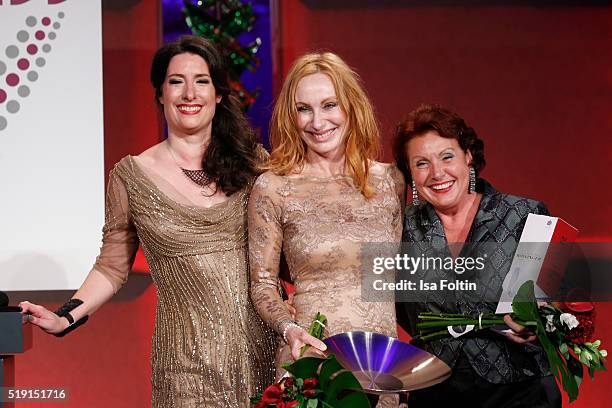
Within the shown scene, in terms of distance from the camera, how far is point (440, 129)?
235cm

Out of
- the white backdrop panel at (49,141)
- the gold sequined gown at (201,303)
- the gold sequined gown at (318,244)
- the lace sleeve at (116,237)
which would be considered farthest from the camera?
the white backdrop panel at (49,141)

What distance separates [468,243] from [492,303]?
16 centimetres

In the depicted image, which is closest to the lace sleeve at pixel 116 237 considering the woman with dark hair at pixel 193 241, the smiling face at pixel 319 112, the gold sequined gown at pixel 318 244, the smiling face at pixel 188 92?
the woman with dark hair at pixel 193 241

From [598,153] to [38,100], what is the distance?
2.17 m

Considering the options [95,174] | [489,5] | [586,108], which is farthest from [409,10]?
[95,174]

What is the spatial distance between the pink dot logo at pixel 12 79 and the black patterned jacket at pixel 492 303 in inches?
75.3

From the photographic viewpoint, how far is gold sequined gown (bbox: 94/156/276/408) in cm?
252

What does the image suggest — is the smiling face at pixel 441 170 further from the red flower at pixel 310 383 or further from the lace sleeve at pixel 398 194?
the red flower at pixel 310 383

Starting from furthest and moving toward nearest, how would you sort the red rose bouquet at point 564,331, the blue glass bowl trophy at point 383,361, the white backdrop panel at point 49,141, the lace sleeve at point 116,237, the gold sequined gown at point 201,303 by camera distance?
the white backdrop panel at point 49,141 < the lace sleeve at point 116,237 < the gold sequined gown at point 201,303 < the red rose bouquet at point 564,331 < the blue glass bowl trophy at point 383,361

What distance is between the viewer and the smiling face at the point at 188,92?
2582 millimetres

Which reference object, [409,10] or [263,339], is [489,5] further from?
[263,339]

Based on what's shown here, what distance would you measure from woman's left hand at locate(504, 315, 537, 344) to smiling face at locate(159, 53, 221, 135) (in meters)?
0.99

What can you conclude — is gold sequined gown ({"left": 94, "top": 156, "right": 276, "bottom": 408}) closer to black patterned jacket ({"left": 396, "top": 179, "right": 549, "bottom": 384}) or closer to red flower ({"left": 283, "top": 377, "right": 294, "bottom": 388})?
black patterned jacket ({"left": 396, "top": 179, "right": 549, "bottom": 384})

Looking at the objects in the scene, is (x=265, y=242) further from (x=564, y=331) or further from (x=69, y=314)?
(x=564, y=331)
